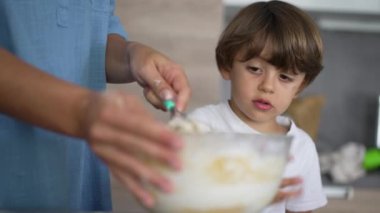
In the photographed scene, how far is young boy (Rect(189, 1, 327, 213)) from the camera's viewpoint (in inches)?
48.9

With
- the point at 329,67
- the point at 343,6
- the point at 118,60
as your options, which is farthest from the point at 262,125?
the point at 329,67

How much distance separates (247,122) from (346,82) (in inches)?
61.9

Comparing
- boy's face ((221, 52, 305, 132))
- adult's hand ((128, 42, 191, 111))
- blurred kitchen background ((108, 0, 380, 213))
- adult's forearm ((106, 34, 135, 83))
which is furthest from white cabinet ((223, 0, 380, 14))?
adult's hand ((128, 42, 191, 111))

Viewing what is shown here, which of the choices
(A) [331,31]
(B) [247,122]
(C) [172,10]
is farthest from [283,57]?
(A) [331,31]

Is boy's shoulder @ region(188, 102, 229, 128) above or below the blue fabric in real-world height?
below

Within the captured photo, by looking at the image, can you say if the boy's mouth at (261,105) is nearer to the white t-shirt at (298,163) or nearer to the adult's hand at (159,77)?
the white t-shirt at (298,163)

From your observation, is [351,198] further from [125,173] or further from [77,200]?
[125,173]

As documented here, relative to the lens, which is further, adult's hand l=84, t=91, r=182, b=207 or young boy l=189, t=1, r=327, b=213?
young boy l=189, t=1, r=327, b=213

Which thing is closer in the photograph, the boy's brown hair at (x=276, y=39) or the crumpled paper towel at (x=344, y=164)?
the boy's brown hair at (x=276, y=39)

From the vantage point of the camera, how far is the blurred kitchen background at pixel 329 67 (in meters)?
2.12

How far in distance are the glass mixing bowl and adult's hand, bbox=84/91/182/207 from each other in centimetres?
8

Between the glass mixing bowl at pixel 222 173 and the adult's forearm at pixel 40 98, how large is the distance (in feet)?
0.37

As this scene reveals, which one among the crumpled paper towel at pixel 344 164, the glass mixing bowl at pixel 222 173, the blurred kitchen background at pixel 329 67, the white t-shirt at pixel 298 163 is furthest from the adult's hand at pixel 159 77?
the crumpled paper towel at pixel 344 164

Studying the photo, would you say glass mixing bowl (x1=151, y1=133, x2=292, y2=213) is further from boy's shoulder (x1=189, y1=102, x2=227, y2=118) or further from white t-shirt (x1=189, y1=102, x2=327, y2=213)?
boy's shoulder (x1=189, y1=102, x2=227, y2=118)
